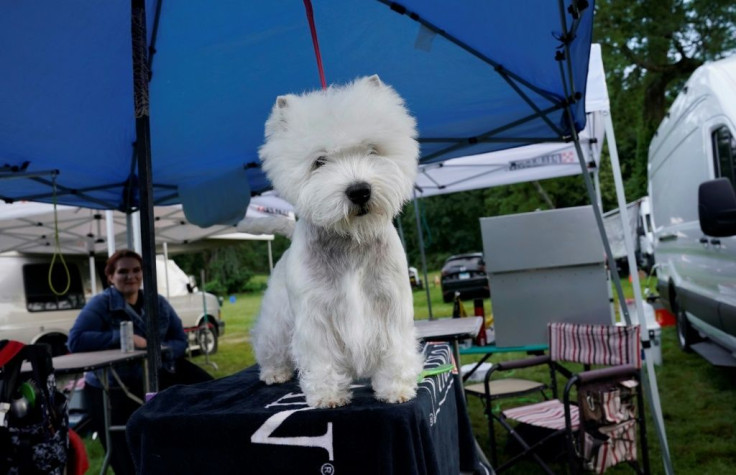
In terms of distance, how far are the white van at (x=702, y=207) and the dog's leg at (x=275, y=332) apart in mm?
3255

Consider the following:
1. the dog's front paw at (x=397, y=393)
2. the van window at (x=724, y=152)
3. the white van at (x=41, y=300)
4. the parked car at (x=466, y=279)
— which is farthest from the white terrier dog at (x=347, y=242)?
the parked car at (x=466, y=279)

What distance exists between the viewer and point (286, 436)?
64.4 inches

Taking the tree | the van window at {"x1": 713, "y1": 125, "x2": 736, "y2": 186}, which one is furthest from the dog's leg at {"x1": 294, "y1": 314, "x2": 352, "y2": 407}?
the tree

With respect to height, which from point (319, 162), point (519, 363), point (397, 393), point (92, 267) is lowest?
point (519, 363)

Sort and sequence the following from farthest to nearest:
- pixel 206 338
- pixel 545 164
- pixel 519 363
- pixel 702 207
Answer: pixel 206 338 → pixel 545 164 → pixel 519 363 → pixel 702 207

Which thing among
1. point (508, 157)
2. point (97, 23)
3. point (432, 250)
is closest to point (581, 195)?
point (432, 250)

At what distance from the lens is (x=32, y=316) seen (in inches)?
404

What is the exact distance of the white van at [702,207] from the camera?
13.5ft

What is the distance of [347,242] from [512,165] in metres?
6.35

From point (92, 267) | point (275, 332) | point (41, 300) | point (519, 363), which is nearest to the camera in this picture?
point (275, 332)

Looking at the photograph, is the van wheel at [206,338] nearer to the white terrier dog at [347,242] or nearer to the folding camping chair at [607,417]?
the folding camping chair at [607,417]

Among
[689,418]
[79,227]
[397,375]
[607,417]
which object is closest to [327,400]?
[397,375]

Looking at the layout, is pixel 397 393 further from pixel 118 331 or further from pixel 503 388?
pixel 118 331

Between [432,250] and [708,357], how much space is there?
38346mm
